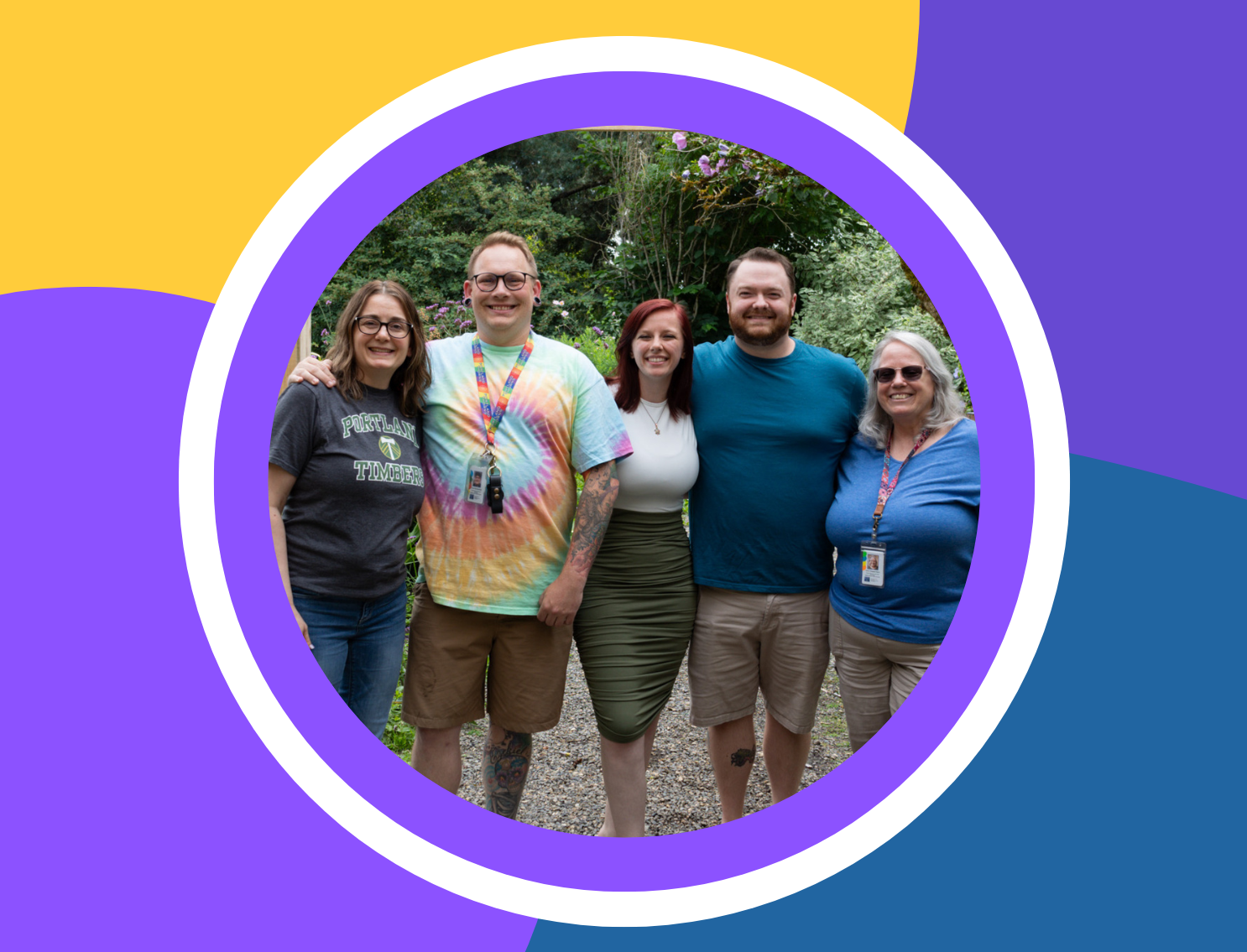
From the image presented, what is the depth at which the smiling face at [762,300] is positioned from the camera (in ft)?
8.84

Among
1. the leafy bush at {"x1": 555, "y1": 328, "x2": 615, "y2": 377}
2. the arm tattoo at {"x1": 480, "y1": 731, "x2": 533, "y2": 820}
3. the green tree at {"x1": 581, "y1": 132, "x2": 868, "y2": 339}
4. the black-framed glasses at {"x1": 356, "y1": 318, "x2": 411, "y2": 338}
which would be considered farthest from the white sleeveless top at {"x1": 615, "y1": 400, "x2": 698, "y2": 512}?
the leafy bush at {"x1": 555, "y1": 328, "x2": 615, "y2": 377}

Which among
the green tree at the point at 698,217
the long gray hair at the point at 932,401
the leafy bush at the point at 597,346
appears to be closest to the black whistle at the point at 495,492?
the long gray hair at the point at 932,401

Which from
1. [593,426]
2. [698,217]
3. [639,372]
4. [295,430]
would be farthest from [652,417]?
[698,217]

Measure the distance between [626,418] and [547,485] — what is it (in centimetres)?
39

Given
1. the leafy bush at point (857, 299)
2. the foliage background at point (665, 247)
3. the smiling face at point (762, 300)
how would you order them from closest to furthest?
1. the smiling face at point (762, 300)
2. the leafy bush at point (857, 299)
3. the foliage background at point (665, 247)

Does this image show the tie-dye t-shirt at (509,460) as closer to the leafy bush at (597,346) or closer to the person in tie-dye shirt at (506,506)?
the person in tie-dye shirt at (506,506)

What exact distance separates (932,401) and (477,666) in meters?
1.73

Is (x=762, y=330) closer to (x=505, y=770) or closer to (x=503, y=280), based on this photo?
(x=503, y=280)

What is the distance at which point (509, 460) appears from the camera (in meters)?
2.51

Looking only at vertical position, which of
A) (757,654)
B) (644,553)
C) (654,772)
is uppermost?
(644,553)

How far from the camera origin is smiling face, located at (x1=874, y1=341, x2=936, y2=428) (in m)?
2.57

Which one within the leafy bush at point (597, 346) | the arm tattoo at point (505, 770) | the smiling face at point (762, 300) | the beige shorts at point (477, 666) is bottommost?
the arm tattoo at point (505, 770)

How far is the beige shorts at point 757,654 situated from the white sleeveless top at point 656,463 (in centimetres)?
39

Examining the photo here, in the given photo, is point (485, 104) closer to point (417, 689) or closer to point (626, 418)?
point (626, 418)
